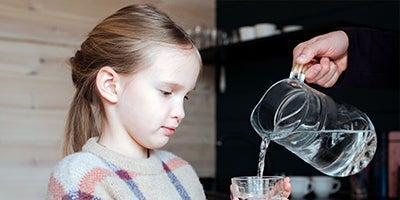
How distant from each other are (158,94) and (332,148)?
42 cm

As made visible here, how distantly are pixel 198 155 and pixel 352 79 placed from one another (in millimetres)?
1401

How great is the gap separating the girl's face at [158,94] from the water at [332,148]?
24 cm

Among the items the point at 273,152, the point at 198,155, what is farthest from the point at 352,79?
the point at 198,155

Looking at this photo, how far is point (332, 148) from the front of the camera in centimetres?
118

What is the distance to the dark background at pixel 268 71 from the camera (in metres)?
2.06

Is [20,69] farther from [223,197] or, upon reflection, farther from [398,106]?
[398,106]

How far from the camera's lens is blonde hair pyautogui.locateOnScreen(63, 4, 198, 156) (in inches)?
44.0

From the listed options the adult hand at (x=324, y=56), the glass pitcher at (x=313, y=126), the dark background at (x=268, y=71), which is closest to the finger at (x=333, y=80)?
the adult hand at (x=324, y=56)

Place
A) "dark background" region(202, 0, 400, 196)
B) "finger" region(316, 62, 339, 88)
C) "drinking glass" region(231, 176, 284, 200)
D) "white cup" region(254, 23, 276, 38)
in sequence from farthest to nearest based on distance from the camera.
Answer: "white cup" region(254, 23, 276, 38) < "dark background" region(202, 0, 400, 196) < "finger" region(316, 62, 339, 88) < "drinking glass" region(231, 176, 284, 200)

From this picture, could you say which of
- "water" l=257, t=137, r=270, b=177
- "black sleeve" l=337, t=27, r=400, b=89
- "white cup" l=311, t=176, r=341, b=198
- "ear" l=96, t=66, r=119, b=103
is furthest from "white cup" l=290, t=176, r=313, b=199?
"ear" l=96, t=66, r=119, b=103

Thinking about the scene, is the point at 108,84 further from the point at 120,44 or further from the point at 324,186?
the point at 324,186

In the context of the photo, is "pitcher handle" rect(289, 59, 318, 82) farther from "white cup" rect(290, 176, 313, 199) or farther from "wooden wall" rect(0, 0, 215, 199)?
"wooden wall" rect(0, 0, 215, 199)

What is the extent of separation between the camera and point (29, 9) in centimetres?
212

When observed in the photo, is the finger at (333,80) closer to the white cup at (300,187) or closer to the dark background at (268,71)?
the dark background at (268,71)
